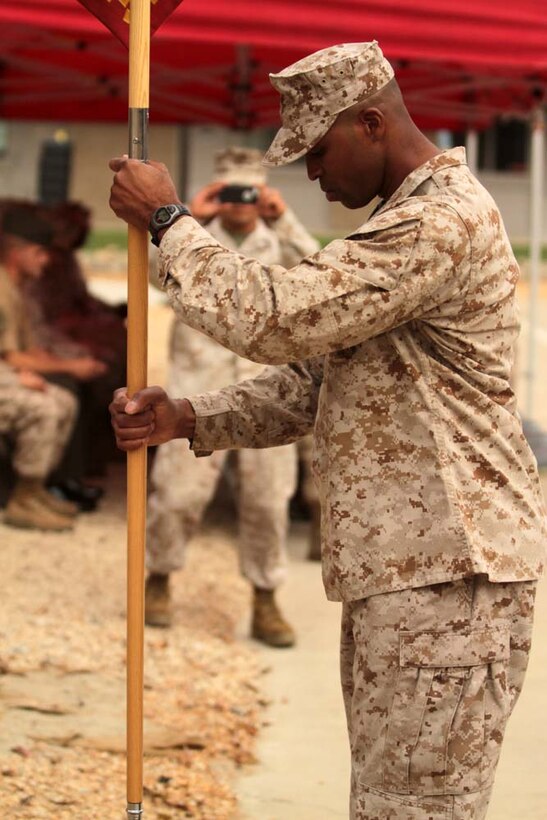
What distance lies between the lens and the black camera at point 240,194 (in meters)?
5.76

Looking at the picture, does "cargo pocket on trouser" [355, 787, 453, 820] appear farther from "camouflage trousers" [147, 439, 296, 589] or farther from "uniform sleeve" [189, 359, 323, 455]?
"camouflage trousers" [147, 439, 296, 589]

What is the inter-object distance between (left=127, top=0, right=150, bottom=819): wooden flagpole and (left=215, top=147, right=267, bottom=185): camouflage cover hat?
3062mm

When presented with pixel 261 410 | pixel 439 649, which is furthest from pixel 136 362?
pixel 439 649

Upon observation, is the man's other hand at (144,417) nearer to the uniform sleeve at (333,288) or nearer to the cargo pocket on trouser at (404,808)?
the uniform sleeve at (333,288)

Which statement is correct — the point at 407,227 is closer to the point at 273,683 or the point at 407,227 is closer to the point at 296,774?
the point at 296,774

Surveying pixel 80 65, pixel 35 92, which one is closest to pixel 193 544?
pixel 80 65

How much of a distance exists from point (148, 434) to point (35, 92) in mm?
7871

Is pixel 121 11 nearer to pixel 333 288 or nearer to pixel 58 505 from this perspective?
pixel 333 288

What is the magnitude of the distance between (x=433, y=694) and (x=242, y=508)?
3069mm

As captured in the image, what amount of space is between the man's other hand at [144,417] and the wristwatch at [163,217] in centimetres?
36

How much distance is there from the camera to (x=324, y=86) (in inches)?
100

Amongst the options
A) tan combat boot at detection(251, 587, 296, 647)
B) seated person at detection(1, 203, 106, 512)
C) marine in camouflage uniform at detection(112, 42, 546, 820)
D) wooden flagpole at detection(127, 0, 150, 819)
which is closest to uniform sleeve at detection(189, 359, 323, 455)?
wooden flagpole at detection(127, 0, 150, 819)

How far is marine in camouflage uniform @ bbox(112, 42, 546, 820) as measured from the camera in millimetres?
2512

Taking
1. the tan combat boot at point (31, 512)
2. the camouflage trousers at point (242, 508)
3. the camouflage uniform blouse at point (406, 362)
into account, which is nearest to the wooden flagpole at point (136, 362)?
the camouflage uniform blouse at point (406, 362)
